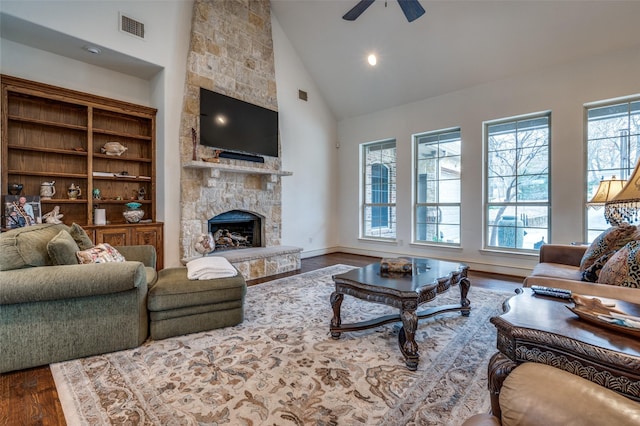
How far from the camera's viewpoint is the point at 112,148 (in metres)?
4.08

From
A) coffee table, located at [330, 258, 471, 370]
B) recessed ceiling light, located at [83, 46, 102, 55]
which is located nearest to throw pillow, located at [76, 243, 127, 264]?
coffee table, located at [330, 258, 471, 370]

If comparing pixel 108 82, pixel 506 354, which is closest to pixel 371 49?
pixel 108 82

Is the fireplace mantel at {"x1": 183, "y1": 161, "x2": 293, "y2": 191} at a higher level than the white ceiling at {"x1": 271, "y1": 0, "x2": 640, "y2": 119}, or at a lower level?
lower

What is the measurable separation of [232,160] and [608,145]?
5.42 meters

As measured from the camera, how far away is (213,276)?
2613 millimetres

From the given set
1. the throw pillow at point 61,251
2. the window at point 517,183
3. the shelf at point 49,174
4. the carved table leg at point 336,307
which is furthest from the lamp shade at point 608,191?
Answer: the shelf at point 49,174

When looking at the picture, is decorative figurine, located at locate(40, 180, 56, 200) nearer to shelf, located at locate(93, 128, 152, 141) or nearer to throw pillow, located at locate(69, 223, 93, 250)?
shelf, located at locate(93, 128, 152, 141)

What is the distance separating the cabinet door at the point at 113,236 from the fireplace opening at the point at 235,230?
3.76 ft

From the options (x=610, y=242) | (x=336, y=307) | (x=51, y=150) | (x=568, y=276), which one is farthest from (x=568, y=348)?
(x=51, y=150)

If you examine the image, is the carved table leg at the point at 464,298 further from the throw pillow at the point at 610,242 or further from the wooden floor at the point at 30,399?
the wooden floor at the point at 30,399

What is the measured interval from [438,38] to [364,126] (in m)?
2.26

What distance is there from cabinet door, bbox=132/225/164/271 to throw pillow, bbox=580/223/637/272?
4777 mm

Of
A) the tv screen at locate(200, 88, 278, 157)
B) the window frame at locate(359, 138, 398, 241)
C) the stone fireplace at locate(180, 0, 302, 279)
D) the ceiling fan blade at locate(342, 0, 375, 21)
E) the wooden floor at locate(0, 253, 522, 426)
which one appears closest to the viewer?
the wooden floor at locate(0, 253, 522, 426)

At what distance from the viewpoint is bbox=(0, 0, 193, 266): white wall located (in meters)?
3.34
